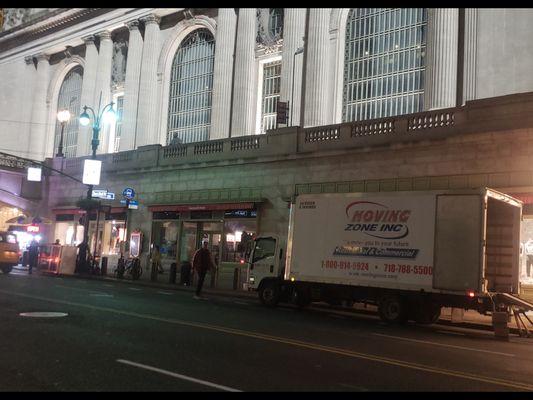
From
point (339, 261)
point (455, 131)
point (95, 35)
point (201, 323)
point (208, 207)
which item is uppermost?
point (95, 35)

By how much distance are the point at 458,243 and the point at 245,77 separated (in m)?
23.9

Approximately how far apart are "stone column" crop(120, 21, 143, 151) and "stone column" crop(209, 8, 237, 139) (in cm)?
775

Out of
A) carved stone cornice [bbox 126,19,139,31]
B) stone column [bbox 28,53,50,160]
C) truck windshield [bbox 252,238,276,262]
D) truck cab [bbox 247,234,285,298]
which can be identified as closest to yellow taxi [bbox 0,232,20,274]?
truck cab [bbox 247,234,285,298]

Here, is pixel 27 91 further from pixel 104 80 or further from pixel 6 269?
pixel 6 269

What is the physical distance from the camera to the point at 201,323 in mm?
12656

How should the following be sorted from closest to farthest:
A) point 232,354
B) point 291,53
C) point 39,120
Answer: point 232,354
point 291,53
point 39,120

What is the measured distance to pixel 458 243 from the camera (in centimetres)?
1509

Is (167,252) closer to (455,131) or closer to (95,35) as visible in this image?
(455,131)

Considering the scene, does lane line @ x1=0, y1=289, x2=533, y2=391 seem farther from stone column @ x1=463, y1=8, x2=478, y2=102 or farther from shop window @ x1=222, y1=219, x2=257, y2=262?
stone column @ x1=463, y1=8, x2=478, y2=102

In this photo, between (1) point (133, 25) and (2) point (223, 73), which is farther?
(1) point (133, 25)

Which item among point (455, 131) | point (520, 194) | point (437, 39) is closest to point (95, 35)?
point (437, 39)

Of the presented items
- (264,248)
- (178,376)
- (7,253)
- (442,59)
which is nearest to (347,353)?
(178,376)

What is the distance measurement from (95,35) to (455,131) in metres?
34.9

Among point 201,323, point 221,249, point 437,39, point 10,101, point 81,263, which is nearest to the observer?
point 201,323
